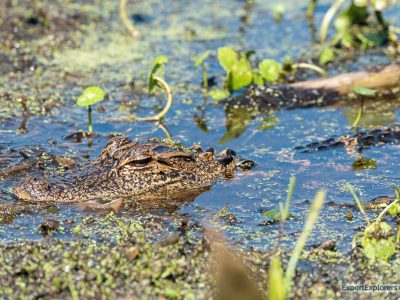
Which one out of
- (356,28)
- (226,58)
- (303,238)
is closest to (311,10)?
(356,28)

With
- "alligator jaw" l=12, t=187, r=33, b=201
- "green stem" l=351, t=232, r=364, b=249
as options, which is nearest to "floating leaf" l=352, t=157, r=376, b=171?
"green stem" l=351, t=232, r=364, b=249

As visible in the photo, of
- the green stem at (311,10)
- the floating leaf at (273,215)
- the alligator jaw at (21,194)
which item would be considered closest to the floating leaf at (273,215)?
the floating leaf at (273,215)

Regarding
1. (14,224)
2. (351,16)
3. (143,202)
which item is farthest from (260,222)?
(351,16)

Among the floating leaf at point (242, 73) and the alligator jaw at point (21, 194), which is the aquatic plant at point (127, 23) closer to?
the floating leaf at point (242, 73)

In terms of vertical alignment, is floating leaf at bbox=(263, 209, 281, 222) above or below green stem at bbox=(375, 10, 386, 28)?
below

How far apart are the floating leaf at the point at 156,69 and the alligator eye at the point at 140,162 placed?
2.27 metres

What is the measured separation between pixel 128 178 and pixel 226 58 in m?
3.16

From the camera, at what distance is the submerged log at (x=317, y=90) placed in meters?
9.45

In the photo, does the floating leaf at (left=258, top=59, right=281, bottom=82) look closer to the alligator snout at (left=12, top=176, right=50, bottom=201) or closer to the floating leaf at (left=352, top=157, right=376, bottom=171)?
the floating leaf at (left=352, top=157, right=376, bottom=171)

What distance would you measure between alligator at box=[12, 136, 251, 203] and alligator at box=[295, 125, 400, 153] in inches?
61.3

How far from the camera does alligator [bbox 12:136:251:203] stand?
659 centimetres

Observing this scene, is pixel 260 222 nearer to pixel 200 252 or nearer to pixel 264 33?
pixel 200 252

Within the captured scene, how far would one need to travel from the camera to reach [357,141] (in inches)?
323

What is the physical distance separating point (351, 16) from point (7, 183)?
651 cm
